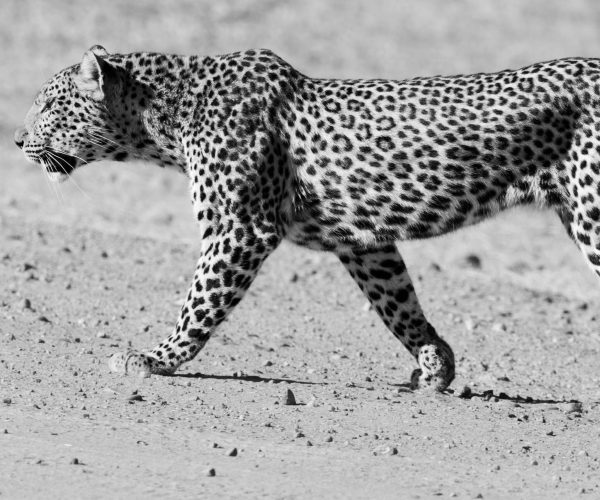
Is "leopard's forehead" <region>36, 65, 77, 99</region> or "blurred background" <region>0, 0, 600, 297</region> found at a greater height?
"blurred background" <region>0, 0, 600, 297</region>

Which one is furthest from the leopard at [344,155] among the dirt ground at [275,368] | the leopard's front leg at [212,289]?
the dirt ground at [275,368]

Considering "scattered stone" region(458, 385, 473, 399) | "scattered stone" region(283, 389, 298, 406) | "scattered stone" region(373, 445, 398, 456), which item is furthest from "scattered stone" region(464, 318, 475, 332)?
"scattered stone" region(373, 445, 398, 456)

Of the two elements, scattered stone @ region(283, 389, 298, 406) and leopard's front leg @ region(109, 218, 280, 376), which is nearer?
scattered stone @ region(283, 389, 298, 406)

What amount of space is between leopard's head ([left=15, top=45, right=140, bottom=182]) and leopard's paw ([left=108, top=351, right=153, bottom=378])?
1.40 m

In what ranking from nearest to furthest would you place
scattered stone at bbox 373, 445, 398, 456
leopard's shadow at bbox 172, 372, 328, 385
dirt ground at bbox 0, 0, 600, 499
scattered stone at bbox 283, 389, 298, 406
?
dirt ground at bbox 0, 0, 600, 499 < scattered stone at bbox 373, 445, 398, 456 < scattered stone at bbox 283, 389, 298, 406 < leopard's shadow at bbox 172, 372, 328, 385

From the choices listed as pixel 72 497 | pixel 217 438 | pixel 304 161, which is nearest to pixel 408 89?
pixel 304 161

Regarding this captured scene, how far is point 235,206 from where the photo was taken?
9648 millimetres

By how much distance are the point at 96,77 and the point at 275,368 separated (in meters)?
2.23

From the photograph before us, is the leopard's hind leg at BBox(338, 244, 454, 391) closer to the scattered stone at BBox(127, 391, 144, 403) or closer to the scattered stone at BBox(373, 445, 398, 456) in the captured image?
the scattered stone at BBox(373, 445, 398, 456)

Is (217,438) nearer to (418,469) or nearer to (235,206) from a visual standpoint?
(418,469)

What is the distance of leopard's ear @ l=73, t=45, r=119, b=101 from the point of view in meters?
10.1

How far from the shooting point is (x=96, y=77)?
10203 millimetres

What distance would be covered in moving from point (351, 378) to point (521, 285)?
15.4 ft

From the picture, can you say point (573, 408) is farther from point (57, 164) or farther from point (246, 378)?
point (57, 164)
